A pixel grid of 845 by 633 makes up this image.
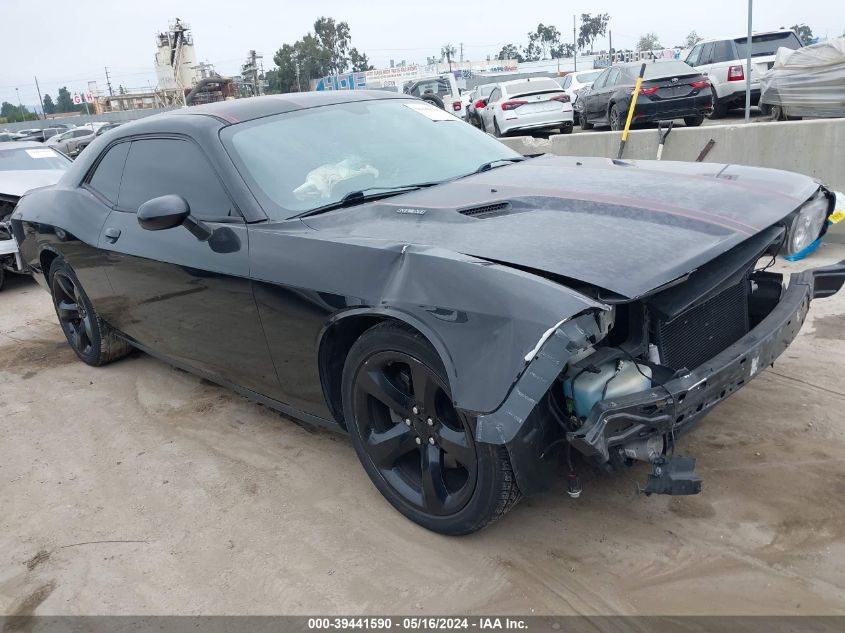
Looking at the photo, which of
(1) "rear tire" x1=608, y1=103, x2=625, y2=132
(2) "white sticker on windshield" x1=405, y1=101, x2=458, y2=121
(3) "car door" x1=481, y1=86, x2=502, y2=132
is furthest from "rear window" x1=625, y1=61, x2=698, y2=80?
(2) "white sticker on windshield" x1=405, y1=101, x2=458, y2=121

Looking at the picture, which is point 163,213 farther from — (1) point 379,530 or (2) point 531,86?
(2) point 531,86

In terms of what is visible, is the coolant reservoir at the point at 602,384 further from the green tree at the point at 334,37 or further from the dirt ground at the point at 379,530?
the green tree at the point at 334,37

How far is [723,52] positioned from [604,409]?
47.3 ft

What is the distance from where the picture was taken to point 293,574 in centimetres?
263

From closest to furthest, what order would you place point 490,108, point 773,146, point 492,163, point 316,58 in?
point 492,163
point 773,146
point 490,108
point 316,58

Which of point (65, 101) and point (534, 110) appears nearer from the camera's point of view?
point (534, 110)

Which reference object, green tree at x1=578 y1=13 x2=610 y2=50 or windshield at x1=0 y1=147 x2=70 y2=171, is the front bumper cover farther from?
green tree at x1=578 y1=13 x2=610 y2=50

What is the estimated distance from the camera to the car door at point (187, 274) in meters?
3.21

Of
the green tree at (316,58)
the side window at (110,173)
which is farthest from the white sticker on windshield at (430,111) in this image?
the green tree at (316,58)

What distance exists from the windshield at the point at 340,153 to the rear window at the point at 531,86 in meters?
11.9

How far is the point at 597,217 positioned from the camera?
264cm

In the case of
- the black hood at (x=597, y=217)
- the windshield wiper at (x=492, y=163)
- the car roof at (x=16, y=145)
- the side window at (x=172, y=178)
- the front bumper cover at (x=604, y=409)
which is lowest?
the front bumper cover at (x=604, y=409)

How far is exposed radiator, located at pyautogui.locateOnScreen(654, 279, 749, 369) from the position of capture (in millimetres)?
2551

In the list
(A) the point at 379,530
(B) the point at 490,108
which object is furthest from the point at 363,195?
(B) the point at 490,108
